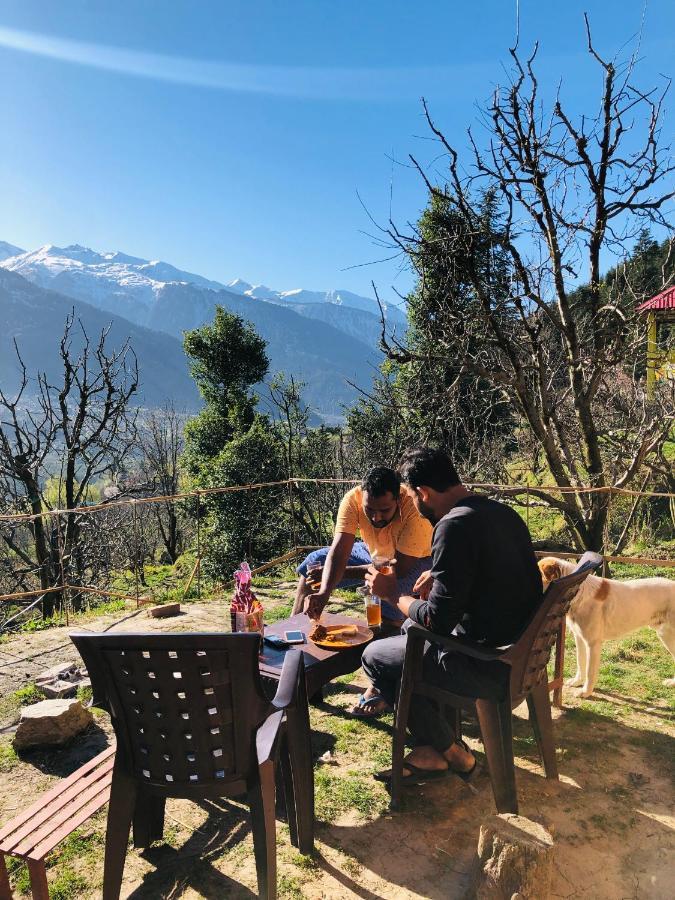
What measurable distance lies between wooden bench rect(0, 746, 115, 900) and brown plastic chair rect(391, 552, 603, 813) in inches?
49.8

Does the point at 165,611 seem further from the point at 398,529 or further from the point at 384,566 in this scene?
the point at 384,566

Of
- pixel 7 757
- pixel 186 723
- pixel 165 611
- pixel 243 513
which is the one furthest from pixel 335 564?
pixel 243 513

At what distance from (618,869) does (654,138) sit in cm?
558

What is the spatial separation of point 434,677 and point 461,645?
292 millimetres

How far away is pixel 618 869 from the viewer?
222 cm

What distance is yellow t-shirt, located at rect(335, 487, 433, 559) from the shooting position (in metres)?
3.54

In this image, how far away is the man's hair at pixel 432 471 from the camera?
255 cm

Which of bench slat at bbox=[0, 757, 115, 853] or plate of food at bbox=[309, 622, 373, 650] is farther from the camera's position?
plate of food at bbox=[309, 622, 373, 650]

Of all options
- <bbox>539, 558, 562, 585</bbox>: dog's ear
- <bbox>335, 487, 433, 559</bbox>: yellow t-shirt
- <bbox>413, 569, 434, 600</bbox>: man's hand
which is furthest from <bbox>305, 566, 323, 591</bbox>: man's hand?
<bbox>539, 558, 562, 585</bbox>: dog's ear

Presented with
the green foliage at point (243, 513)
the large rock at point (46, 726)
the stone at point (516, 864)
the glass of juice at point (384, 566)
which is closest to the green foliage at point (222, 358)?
the green foliage at point (243, 513)

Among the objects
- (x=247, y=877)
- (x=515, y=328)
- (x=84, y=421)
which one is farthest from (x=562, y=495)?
(x=84, y=421)

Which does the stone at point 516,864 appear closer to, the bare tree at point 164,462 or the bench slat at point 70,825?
the bench slat at point 70,825

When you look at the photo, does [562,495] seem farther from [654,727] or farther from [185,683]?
[185,683]

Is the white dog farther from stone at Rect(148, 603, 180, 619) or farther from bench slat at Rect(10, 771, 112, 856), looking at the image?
stone at Rect(148, 603, 180, 619)
